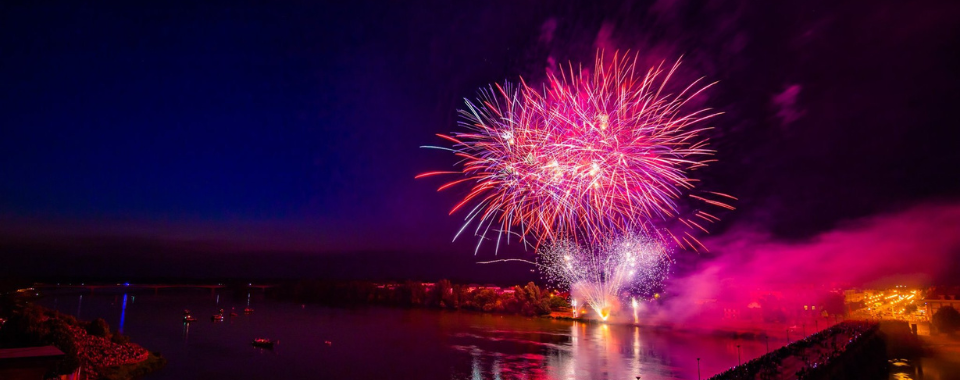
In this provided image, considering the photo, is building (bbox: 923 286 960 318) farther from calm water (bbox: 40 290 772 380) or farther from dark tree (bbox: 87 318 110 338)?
dark tree (bbox: 87 318 110 338)

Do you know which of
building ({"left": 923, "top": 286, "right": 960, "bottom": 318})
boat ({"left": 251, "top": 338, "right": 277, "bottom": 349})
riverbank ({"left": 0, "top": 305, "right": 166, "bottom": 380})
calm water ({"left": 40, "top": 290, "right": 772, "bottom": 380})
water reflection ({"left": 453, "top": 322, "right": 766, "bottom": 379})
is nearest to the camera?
riverbank ({"left": 0, "top": 305, "right": 166, "bottom": 380})

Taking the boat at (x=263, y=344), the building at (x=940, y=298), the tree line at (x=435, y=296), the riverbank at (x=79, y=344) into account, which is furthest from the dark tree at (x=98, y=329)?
the tree line at (x=435, y=296)

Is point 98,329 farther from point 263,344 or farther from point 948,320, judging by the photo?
point 948,320

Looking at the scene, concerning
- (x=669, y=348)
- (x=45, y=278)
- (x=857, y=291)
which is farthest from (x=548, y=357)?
(x=45, y=278)

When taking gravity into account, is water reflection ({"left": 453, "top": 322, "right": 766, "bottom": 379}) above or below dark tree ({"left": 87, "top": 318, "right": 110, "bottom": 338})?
below

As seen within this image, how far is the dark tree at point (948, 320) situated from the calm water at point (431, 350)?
262 inches

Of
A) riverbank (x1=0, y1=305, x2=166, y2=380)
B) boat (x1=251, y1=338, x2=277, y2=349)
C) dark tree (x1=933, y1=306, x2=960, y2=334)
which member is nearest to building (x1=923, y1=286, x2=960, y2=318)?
dark tree (x1=933, y1=306, x2=960, y2=334)

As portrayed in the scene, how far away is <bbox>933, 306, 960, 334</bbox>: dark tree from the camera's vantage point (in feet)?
70.1

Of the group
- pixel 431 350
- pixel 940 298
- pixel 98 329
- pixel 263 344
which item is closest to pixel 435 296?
pixel 263 344

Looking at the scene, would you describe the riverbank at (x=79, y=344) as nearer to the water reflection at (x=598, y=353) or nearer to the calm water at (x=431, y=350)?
the calm water at (x=431, y=350)

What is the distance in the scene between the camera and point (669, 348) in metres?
25.3

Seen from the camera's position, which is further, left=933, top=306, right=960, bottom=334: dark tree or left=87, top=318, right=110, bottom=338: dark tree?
left=933, top=306, right=960, bottom=334: dark tree

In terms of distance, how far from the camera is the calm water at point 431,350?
772 inches

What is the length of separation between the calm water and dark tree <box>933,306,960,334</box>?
6666 millimetres
